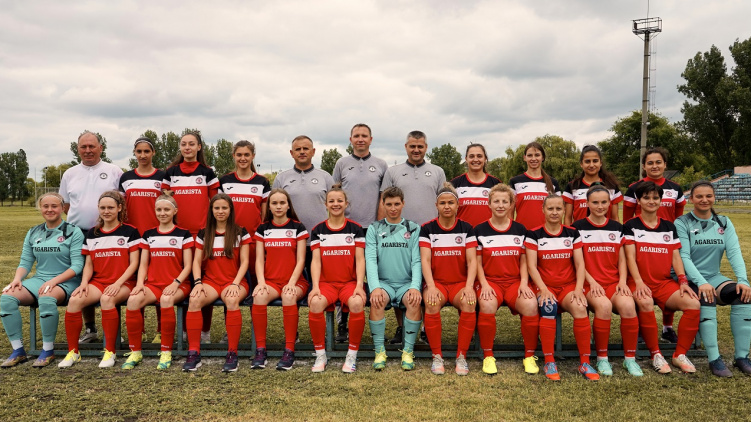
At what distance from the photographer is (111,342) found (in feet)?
14.5

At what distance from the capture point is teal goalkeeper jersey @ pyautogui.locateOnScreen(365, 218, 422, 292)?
181 inches

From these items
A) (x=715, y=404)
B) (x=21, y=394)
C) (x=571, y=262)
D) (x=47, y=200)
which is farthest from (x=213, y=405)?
(x=715, y=404)

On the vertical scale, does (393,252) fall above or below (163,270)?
above

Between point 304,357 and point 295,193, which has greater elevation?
point 295,193

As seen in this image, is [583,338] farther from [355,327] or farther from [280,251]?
[280,251]

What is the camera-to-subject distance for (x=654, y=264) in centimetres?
448

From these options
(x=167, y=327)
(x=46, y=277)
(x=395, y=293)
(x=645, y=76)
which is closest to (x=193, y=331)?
(x=167, y=327)

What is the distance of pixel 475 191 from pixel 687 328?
7.13 ft

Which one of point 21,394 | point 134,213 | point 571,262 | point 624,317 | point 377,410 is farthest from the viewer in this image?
point 134,213

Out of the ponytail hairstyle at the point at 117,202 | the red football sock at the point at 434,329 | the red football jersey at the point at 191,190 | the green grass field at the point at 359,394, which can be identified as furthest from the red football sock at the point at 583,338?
the ponytail hairstyle at the point at 117,202

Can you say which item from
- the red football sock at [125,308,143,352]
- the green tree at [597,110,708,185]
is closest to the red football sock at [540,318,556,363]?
the red football sock at [125,308,143,352]

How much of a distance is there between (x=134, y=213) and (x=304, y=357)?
2.23m

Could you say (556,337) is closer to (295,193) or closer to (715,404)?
(715,404)

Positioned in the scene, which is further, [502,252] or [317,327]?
[502,252]
